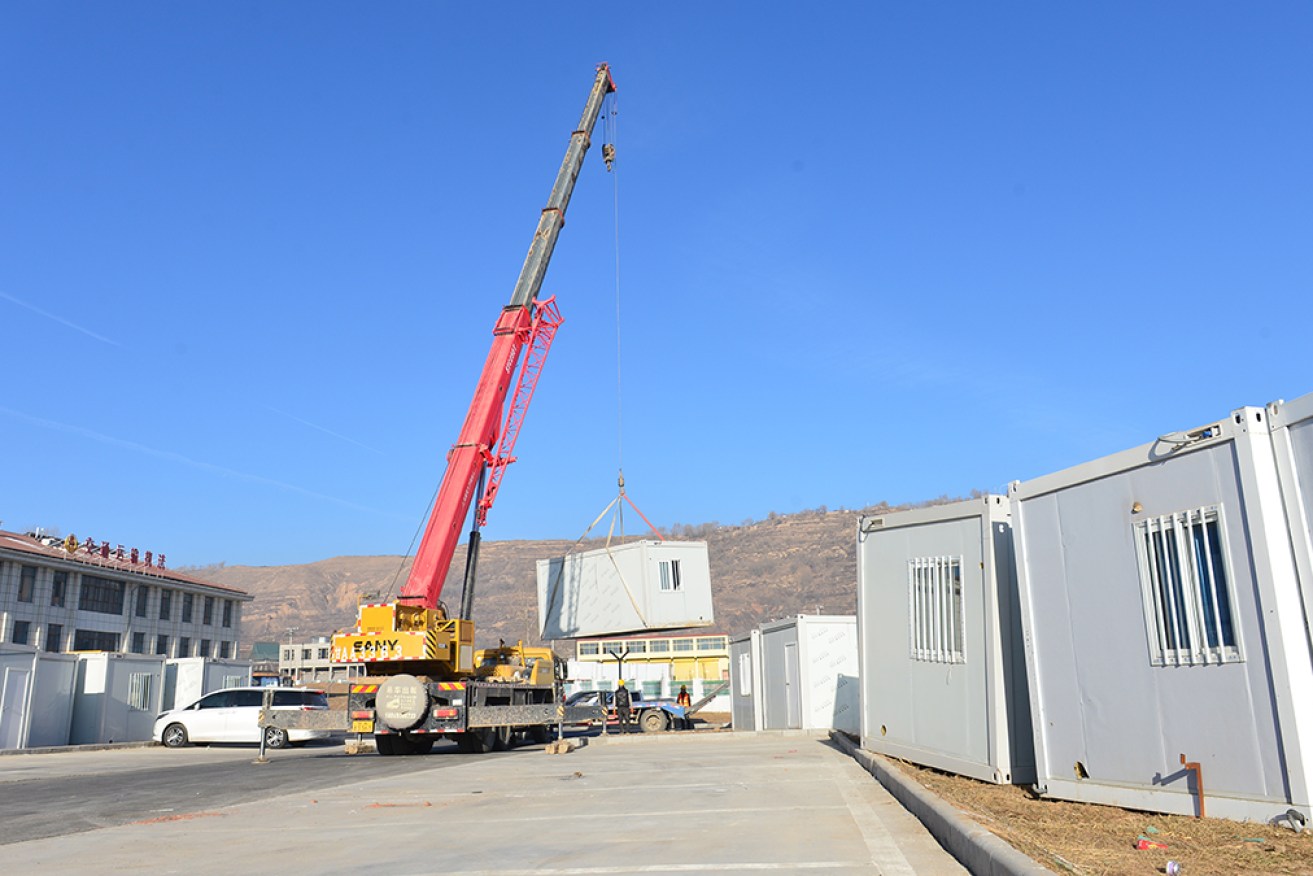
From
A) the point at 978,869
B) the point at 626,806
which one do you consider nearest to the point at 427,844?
the point at 626,806

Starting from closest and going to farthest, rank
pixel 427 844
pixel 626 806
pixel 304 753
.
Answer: pixel 427 844 < pixel 626 806 < pixel 304 753

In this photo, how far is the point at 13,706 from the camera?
78.7ft

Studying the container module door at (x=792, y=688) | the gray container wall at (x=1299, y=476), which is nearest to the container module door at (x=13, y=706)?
the container module door at (x=792, y=688)

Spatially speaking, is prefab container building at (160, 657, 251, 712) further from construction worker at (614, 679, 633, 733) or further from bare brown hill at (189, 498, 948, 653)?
bare brown hill at (189, 498, 948, 653)

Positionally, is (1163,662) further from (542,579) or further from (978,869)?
(542,579)

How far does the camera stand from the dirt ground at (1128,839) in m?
5.14

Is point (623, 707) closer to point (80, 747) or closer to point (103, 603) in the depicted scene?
point (80, 747)

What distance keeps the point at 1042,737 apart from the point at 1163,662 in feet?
5.66

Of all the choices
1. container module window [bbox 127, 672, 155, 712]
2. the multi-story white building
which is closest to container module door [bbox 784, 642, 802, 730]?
container module window [bbox 127, 672, 155, 712]

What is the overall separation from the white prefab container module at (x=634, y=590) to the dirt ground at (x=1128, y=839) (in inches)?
586

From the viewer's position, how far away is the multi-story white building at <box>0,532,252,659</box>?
44000 millimetres

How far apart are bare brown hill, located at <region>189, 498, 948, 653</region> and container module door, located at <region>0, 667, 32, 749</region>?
194 feet

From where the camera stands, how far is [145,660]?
95.9 ft

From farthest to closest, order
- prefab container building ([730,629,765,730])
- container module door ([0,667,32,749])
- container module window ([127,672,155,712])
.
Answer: container module window ([127,672,155,712]), prefab container building ([730,629,765,730]), container module door ([0,667,32,749])
